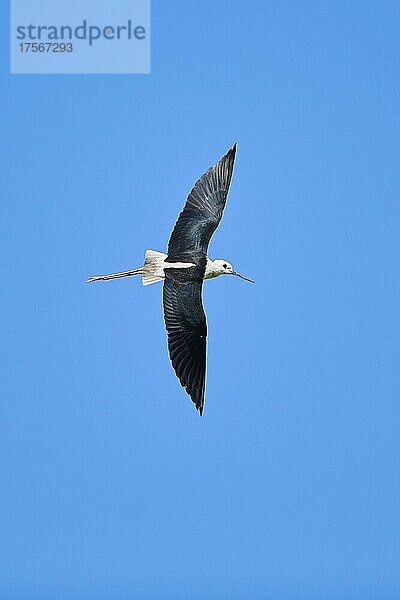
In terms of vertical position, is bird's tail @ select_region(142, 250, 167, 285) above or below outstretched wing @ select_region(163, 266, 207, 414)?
above

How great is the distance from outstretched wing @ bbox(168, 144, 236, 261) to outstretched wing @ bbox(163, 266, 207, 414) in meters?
0.66

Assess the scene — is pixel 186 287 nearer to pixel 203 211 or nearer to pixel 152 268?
pixel 152 268

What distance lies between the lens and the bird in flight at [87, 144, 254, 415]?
2578 cm

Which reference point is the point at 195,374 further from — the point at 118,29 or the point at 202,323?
the point at 118,29

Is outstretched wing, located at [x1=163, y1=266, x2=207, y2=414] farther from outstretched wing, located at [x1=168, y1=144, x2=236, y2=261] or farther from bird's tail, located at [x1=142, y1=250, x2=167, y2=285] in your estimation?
outstretched wing, located at [x1=168, y1=144, x2=236, y2=261]

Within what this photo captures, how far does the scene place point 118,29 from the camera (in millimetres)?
37469

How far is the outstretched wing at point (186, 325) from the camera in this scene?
25.8 m

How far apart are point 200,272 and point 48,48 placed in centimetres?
1236

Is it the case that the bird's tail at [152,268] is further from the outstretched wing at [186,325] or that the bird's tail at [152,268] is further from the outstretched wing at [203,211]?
the outstretched wing at [203,211]

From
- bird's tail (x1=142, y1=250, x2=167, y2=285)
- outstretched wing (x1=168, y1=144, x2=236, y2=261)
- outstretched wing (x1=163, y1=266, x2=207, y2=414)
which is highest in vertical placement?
outstretched wing (x1=168, y1=144, x2=236, y2=261)

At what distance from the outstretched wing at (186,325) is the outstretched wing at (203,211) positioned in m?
0.66

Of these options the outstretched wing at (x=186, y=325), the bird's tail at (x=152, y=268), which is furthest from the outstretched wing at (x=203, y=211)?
the outstretched wing at (x=186, y=325)

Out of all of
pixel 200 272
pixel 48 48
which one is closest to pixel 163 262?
pixel 200 272

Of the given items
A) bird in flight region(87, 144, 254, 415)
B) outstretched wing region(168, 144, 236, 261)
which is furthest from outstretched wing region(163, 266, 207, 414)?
outstretched wing region(168, 144, 236, 261)
